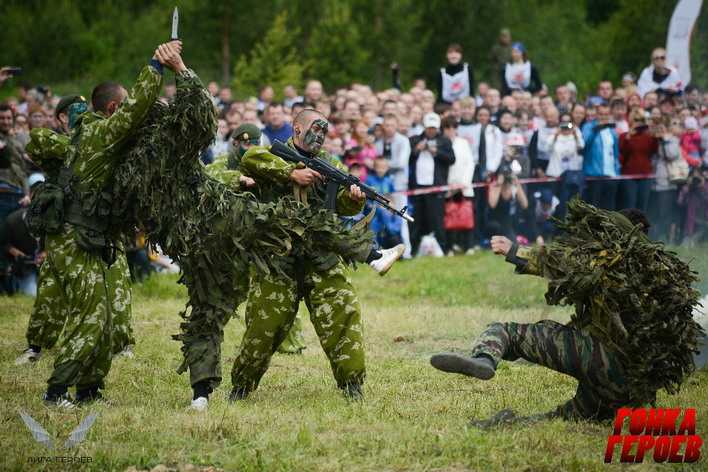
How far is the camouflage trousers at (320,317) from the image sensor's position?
9.52 metres

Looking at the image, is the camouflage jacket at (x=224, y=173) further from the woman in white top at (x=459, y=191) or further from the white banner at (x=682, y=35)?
the woman in white top at (x=459, y=191)

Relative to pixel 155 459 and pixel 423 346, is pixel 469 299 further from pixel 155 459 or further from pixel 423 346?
pixel 155 459

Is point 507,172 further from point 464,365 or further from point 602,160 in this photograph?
point 464,365

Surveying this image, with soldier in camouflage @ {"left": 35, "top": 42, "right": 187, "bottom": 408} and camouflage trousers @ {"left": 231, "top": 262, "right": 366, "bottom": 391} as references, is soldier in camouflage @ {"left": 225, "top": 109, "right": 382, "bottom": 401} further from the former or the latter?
soldier in camouflage @ {"left": 35, "top": 42, "right": 187, "bottom": 408}

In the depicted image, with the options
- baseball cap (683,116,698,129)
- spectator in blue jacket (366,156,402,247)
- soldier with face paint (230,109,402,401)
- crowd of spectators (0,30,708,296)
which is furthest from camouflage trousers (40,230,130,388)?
baseball cap (683,116,698,129)

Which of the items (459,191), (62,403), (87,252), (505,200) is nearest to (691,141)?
(505,200)

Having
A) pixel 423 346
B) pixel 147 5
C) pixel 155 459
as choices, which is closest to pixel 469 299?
pixel 423 346

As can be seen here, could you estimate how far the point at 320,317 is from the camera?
953cm

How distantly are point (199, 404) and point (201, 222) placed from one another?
4.38 ft

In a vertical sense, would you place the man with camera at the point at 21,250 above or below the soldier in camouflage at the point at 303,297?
below

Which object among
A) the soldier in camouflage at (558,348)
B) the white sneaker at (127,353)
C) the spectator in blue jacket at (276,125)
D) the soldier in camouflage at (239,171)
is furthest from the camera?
the spectator in blue jacket at (276,125)

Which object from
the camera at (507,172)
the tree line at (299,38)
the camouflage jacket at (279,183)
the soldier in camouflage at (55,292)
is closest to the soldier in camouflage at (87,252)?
the soldier in camouflage at (55,292)

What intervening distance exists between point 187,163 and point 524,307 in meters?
7.52

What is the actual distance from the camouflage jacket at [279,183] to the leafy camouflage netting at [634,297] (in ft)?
6.57
